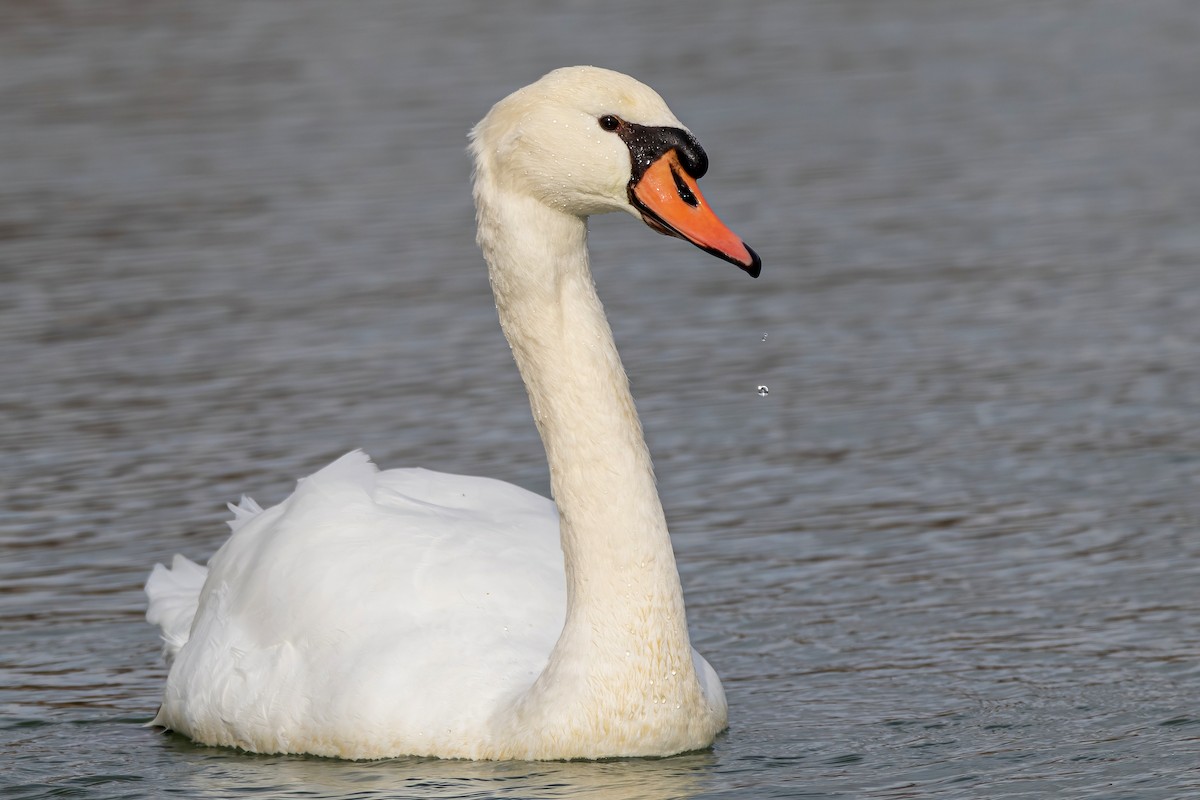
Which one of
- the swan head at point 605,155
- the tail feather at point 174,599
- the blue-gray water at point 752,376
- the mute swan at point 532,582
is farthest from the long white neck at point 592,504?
the tail feather at point 174,599

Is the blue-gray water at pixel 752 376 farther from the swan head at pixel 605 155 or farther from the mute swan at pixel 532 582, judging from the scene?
the swan head at pixel 605 155

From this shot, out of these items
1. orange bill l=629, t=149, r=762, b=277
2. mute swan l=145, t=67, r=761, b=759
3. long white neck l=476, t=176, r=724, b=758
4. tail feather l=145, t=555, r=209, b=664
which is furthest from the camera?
tail feather l=145, t=555, r=209, b=664

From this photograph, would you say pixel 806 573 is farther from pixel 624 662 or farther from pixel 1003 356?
pixel 1003 356

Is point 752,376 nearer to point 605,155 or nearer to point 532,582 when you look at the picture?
point 532,582

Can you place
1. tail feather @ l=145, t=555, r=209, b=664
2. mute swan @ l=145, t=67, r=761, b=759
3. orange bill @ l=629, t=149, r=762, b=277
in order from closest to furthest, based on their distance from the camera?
orange bill @ l=629, t=149, r=762, b=277 → mute swan @ l=145, t=67, r=761, b=759 → tail feather @ l=145, t=555, r=209, b=664

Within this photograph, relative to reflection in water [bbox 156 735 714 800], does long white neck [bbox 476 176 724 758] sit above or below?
above

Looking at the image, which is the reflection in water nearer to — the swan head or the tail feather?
the tail feather

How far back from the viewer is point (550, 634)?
21.5 feet

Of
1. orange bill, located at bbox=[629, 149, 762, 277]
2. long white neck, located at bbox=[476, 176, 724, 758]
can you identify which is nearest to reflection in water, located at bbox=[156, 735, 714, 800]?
long white neck, located at bbox=[476, 176, 724, 758]

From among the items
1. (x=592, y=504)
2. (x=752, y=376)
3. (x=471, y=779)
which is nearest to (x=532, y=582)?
(x=592, y=504)

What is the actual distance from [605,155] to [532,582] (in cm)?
A: 146

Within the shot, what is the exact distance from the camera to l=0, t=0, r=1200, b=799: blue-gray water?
674 centimetres

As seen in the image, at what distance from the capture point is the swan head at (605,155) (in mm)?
5852

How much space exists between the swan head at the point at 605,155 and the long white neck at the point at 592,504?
0.40 ft
